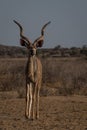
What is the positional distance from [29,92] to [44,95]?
381 inches

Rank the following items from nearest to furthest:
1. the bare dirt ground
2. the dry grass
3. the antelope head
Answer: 1. the bare dirt ground
2. the antelope head
3. the dry grass

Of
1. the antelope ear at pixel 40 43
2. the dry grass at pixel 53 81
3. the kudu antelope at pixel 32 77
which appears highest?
the antelope ear at pixel 40 43

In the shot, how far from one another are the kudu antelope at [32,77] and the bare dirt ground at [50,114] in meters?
0.39

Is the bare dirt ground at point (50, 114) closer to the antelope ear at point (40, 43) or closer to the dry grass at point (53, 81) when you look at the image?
the dry grass at point (53, 81)

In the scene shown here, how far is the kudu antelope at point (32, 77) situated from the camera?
16922mm

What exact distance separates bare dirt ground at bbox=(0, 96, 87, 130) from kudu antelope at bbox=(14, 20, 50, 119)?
1.29 ft

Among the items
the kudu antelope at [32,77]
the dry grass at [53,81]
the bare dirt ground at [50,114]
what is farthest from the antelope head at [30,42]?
the dry grass at [53,81]

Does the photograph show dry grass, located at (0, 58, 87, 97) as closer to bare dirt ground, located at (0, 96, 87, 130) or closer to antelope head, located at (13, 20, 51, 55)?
bare dirt ground, located at (0, 96, 87, 130)

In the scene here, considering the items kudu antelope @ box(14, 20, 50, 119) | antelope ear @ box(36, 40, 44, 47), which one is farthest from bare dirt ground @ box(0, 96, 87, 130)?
antelope ear @ box(36, 40, 44, 47)

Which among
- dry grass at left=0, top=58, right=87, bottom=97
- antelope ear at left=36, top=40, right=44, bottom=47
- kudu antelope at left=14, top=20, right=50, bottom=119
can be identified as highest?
antelope ear at left=36, top=40, right=44, bottom=47

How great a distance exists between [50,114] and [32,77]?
8.83 ft

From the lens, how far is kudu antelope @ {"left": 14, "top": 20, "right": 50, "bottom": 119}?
55.5 feet

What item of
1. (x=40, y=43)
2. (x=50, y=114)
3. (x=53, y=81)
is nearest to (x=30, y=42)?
(x=40, y=43)

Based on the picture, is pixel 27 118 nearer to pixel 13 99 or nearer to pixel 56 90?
pixel 13 99
